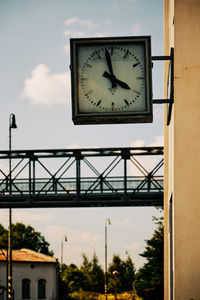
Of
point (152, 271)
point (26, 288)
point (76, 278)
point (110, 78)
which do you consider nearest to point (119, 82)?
point (110, 78)

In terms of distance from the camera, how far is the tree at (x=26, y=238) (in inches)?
4070

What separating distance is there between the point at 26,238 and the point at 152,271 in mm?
51373

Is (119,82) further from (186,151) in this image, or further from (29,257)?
(29,257)

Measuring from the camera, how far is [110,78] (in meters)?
7.61

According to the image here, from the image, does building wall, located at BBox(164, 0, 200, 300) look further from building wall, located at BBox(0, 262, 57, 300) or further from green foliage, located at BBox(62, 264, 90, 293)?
green foliage, located at BBox(62, 264, 90, 293)

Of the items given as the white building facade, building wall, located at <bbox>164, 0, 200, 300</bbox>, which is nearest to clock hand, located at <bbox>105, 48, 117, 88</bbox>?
building wall, located at <bbox>164, 0, 200, 300</bbox>

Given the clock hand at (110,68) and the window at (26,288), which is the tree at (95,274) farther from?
the clock hand at (110,68)

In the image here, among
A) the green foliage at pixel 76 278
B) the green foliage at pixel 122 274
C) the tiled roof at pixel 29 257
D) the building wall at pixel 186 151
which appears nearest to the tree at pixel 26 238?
the green foliage at pixel 76 278

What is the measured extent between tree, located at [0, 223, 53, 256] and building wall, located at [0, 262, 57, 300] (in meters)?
38.2

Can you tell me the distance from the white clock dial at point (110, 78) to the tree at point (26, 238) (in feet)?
312

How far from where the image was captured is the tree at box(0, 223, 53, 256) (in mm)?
103375

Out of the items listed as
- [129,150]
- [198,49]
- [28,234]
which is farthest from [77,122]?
[28,234]

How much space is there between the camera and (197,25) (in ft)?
25.2

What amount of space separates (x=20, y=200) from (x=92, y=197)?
338 centimetres
